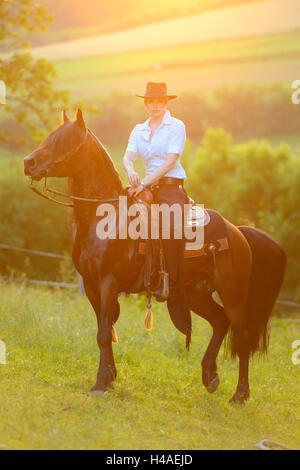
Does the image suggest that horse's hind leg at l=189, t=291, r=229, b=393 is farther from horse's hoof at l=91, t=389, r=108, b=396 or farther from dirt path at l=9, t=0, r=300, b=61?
dirt path at l=9, t=0, r=300, b=61

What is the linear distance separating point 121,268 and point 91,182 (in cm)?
97

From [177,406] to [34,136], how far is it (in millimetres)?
12354

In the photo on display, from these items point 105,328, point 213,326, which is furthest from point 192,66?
point 105,328

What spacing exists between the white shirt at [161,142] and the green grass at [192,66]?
161 ft

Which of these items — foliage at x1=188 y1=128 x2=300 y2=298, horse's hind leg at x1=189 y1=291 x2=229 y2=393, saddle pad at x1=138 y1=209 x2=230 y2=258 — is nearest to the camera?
saddle pad at x1=138 y1=209 x2=230 y2=258

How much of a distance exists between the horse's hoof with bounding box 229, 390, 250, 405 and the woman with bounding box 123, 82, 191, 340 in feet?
3.32

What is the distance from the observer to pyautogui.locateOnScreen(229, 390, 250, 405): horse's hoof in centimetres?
722

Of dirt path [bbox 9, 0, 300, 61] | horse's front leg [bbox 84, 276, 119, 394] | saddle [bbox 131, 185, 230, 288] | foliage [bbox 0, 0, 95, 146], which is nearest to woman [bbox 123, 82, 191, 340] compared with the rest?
saddle [bbox 131, 185, 230, 288]

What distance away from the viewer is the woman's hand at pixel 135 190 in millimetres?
6703

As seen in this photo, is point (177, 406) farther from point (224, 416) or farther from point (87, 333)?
point (87, 333)

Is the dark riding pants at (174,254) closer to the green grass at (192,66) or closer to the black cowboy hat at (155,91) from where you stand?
the black cowboy hat at (155,91)

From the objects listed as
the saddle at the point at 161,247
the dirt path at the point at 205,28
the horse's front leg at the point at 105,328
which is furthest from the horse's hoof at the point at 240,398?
the dirt path at the point at 205,28

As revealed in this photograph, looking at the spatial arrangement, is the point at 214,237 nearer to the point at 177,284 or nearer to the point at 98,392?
the point at 177,284

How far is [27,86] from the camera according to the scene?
17.5 m
